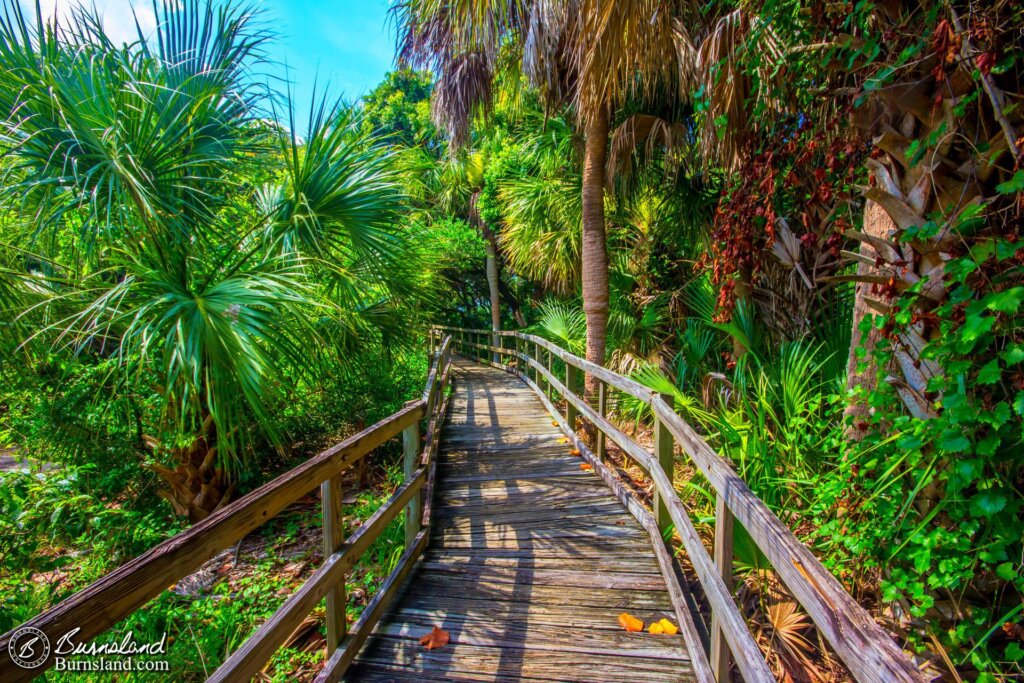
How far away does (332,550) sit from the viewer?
7.30ft

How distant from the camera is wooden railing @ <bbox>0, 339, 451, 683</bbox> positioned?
1.04m

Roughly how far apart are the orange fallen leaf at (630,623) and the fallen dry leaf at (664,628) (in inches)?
2.0

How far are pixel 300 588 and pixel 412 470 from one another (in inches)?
61.1

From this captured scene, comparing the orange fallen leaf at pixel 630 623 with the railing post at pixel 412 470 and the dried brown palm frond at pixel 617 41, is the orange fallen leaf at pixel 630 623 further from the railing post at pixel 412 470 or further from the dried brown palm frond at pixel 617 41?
the dried brown palm frond at pixel 617 41

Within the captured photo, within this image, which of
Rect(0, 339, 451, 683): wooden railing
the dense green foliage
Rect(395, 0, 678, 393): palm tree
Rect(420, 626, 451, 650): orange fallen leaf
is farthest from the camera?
Rect(395, 0, 678, 393): palm tree

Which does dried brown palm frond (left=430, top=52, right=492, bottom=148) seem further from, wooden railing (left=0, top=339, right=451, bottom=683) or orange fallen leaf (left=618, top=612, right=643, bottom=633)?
orange fallen leaf (left=618, top=612, right=643, bottom=633)

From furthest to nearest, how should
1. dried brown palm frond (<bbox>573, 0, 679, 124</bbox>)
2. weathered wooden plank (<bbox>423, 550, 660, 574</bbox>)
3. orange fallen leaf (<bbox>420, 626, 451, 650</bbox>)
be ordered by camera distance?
dried brown palm frond (<bbox>573, 0, 679, 124</bbox>) < weathered wooden plank (<bbox>423, 550, 660, 574</bbox>) < orange fallen leaf (<bbox>420, 626, 451, 650</bbox>)

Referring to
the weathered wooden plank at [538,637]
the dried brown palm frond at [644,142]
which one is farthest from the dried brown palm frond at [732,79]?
the weathered wooden plank at [538,637]

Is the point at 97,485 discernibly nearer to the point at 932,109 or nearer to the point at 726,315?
the point at 726,315

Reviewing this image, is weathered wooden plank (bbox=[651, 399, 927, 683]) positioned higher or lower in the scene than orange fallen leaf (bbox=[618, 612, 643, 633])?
higher

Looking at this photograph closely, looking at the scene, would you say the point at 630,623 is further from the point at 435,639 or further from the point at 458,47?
the point at 458,47

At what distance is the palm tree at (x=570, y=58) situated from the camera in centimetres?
375

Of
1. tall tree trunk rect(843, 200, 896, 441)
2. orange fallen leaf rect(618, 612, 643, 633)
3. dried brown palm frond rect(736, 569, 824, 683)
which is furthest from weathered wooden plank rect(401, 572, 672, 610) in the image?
tall tree trunk rect(843, 200, 896, 441)

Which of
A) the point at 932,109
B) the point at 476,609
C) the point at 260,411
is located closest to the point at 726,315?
the point at 932,109
